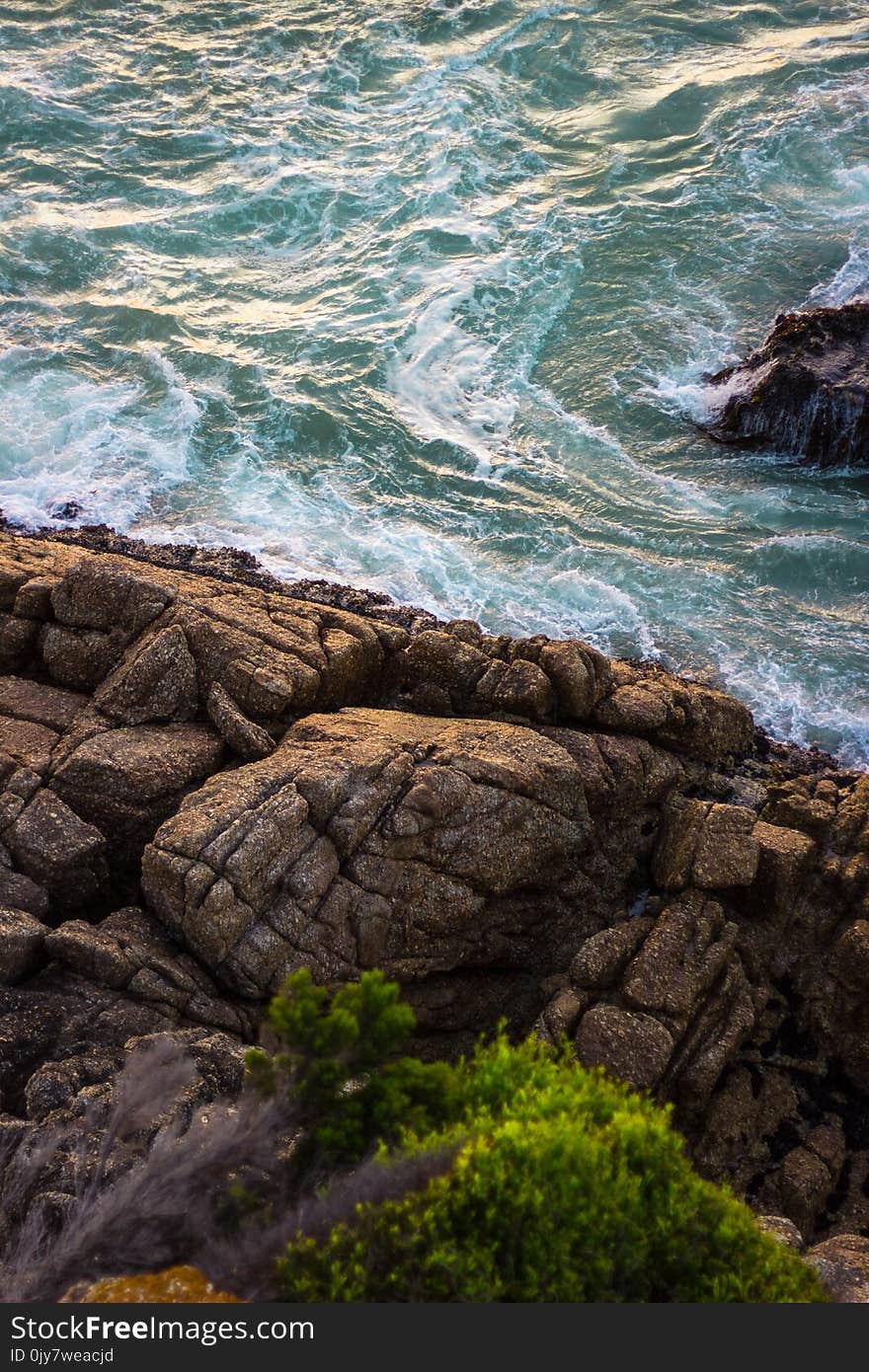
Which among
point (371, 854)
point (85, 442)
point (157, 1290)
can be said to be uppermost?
point (85, 442)

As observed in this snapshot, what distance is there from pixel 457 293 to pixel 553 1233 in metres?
32.6

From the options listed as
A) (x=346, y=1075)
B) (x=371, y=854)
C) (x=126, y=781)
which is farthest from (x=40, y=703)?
(x=346, y=1075)

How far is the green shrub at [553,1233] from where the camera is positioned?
12047mm

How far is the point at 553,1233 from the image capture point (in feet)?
40.5

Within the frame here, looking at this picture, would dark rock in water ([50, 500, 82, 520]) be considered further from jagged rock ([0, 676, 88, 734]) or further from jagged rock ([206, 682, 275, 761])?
jagged rock ([206, 682, 275, 761])

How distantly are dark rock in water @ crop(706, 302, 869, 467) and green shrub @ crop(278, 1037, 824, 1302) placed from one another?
2347 cm

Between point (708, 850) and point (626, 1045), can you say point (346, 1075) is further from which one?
point (708, 850)

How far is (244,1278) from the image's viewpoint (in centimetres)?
1260

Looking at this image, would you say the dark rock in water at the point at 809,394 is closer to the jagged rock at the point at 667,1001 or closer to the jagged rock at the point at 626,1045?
the jagged rock at the point at 667,1001

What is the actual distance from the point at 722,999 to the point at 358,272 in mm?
30165

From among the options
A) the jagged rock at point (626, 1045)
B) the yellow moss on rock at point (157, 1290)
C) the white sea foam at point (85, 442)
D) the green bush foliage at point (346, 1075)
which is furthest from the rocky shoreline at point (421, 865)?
the white sea foam at point (85, 442)

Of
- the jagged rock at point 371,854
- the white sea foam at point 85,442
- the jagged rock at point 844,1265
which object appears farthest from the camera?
the white sea foam at point 85,442

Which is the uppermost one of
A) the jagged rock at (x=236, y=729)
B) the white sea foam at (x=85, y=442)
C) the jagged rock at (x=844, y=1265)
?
the white sea foam at (x=85, y=442)

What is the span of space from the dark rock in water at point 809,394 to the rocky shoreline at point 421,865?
12749 millimetres
